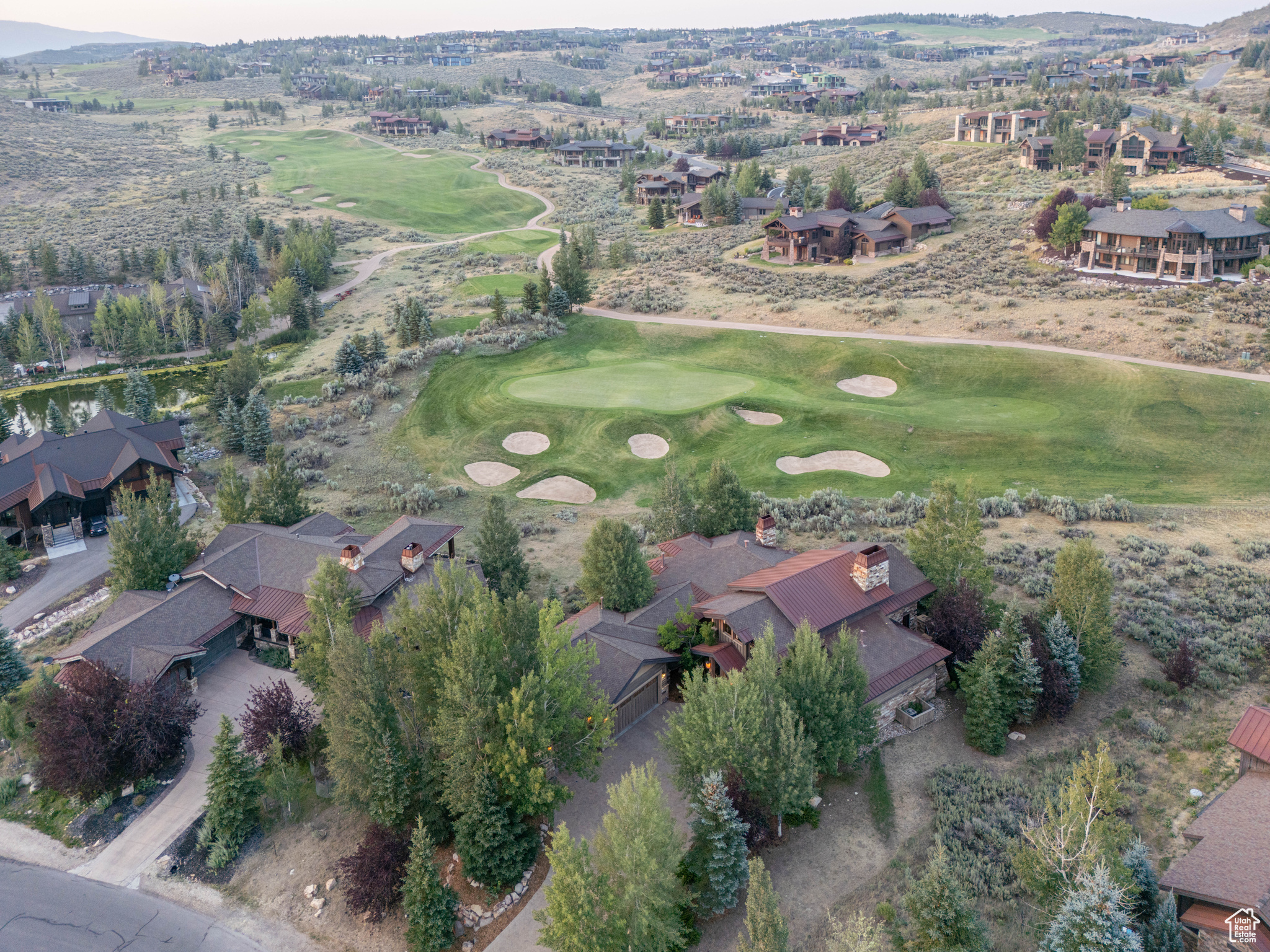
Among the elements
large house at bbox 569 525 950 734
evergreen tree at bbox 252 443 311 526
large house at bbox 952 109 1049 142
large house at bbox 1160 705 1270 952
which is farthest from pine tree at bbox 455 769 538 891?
large house at bbox 952 109 1049 142

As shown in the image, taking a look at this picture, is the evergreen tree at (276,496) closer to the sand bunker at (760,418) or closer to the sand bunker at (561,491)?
the sand bunker at (561,491)

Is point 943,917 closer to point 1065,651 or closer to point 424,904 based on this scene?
point 424,904

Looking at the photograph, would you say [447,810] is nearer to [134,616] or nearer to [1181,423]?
[134,616]

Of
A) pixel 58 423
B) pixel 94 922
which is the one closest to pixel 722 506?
pixel 94 922

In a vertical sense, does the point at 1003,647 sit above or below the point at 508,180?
below

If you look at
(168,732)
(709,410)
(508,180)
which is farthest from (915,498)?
(508,180)

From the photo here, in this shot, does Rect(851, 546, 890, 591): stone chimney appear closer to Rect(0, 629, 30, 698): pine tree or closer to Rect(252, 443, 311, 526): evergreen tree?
Rect(252, 443, 311, 526): evergreen tree

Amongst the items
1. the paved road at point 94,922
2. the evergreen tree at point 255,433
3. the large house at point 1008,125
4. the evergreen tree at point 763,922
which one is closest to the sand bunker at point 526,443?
the evergreen tree at point 255,433
